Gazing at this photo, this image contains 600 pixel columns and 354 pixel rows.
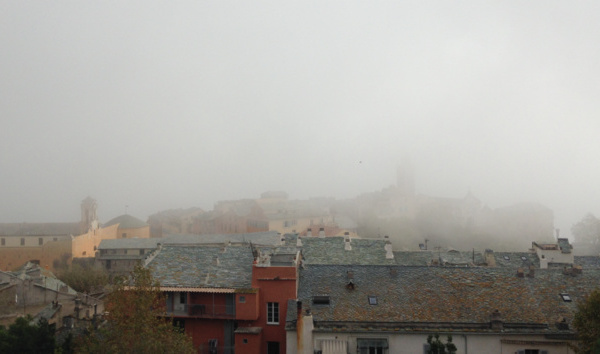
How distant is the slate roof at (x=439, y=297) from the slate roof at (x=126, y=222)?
3346 inches

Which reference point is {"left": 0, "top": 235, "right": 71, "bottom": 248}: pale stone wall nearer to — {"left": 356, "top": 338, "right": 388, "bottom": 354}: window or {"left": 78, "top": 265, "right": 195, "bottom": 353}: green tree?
{"left": 78, "top": 265, "right": 195, "bottom": 353}: green tree

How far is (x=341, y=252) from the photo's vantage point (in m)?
43.7

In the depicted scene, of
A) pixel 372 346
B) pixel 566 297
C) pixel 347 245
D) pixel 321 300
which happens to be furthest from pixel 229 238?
pixel 566 297

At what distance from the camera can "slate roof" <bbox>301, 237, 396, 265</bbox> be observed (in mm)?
42156

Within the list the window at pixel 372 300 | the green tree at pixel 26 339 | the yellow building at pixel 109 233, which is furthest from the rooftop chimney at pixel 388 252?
the yellow building at pixel 109 233

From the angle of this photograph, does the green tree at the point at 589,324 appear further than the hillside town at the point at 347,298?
No

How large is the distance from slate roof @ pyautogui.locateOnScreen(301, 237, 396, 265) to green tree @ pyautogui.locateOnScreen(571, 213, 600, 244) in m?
55.0

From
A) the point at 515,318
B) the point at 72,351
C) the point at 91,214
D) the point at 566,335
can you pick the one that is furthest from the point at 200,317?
the point at 91,214

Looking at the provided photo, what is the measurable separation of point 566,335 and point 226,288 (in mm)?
18187

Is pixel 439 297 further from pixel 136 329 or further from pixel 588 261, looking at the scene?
pixel 588 261

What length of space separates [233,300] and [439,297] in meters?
12.0

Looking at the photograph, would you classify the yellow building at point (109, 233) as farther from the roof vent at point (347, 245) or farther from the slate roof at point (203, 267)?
the slate roof at point (203, 267)

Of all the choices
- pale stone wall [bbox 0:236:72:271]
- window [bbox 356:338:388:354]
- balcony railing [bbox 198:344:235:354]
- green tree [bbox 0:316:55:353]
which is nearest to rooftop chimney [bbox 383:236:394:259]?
balcony railing [bbox 198:344:235:354]

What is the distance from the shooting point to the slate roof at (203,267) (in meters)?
32.1
